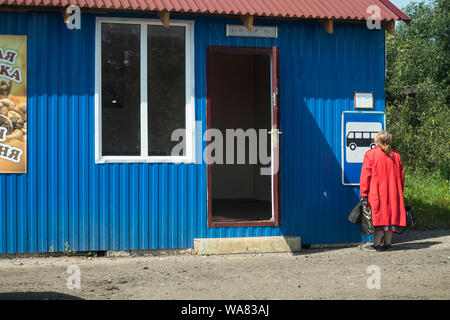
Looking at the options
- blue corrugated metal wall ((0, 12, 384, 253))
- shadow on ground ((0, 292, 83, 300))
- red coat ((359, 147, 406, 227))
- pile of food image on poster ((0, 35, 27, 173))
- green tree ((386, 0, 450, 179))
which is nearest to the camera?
shadow on ground ((0, 292, 83, 300))

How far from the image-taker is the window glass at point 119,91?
936 cm

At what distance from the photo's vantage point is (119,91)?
9406 millimetres

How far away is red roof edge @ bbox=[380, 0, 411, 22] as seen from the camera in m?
10.1

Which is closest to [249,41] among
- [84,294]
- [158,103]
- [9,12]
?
[158,103]

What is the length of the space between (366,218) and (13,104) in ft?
17.8

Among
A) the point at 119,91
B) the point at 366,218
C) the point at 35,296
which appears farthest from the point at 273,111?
the point at 35,296

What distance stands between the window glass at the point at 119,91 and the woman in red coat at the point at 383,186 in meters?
3.47

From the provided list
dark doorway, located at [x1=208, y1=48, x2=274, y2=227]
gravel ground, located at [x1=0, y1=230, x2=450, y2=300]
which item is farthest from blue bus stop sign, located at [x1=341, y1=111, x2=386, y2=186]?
dark doorway, located at [x1=208, y1=48, x2=274, y2=227]

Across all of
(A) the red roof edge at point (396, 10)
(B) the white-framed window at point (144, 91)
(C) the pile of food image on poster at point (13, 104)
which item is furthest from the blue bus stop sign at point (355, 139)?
(C) the pile of food image on poster at point (13, 104)

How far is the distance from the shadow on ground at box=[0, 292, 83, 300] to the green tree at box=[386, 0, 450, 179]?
1477cm

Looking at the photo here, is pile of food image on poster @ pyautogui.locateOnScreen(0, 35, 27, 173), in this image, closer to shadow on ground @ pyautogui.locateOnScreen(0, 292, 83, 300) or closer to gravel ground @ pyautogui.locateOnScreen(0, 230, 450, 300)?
gravel ground @ pyautogui.locateOnScreen(0, 230, 450, 300)

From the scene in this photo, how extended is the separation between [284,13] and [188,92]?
184 cm

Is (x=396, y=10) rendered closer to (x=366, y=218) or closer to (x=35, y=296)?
(x=366, y=218)

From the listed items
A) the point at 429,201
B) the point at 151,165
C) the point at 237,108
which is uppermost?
the point at 237,108
